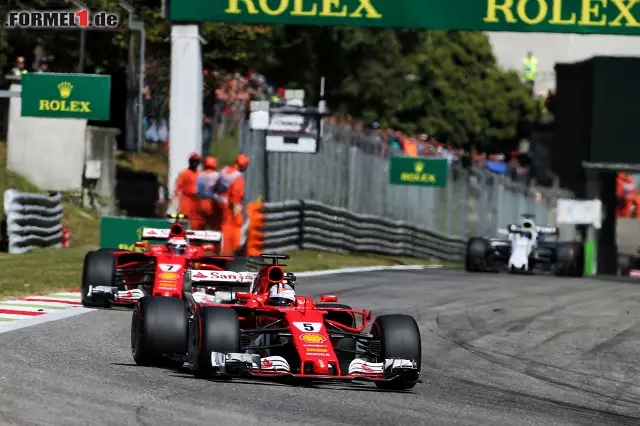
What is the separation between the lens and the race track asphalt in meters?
7.85

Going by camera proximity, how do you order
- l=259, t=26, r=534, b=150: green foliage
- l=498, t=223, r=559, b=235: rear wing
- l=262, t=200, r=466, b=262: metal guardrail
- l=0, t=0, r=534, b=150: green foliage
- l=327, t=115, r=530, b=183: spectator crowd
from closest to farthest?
l=262, t=200, r=466, b=262: metal guardrail < l=498, t=223, r=559, b=235: rear wing < l=327, t=115, r=530, b=183: spectator crowd < l=0, t=0, r=534, b=150: green foliage < l=259, t=26, r=534, b=150: green foliage

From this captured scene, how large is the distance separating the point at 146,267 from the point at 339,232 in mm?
15172

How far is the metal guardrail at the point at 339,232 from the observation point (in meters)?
26.5

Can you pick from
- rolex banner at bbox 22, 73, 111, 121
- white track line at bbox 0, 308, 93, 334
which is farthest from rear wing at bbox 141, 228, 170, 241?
rolex banner at bbox 22, 73, 111, 121

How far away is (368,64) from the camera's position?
4988 cm

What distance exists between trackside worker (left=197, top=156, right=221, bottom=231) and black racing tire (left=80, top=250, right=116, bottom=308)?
5.18 metres

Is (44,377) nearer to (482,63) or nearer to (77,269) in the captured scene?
(77,269)

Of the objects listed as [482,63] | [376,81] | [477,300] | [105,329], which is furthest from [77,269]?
[482,63]

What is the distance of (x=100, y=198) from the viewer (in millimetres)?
30047

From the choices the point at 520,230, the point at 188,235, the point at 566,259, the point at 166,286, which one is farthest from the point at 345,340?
the point at 566,259

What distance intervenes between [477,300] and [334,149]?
1131 centimetres

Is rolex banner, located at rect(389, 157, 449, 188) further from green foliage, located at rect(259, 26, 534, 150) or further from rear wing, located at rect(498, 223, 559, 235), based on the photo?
green foliage, located at rect(259, 26, 534, 150)

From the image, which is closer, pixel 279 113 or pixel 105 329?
pixel 105 329

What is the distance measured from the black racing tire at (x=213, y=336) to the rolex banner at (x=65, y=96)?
57.8 ft
